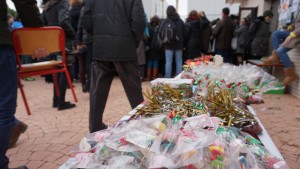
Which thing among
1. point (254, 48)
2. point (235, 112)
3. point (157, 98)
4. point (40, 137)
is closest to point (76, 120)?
point (40, 137)

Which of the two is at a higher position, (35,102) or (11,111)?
(11,111)

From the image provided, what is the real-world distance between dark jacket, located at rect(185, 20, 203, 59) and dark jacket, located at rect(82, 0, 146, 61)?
166 inches

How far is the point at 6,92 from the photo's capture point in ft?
5.71

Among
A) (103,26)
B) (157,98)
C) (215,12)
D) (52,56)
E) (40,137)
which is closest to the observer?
(157,98)

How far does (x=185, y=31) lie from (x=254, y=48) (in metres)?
1.82

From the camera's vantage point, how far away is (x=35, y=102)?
4816 mm

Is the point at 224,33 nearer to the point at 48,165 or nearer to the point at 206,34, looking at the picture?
the point at 206,34

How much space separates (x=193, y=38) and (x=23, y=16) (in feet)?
16.7

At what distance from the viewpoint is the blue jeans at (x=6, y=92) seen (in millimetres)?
1710

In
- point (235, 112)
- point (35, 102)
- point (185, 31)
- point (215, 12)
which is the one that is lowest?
point (35, 102)

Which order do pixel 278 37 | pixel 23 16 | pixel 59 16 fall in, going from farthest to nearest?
pixel 278 37 → pixel 59 16 → pixel 23 16

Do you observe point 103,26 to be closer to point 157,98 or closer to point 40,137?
point 157,98

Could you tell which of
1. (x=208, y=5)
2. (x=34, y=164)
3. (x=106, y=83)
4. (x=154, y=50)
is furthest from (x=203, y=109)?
(x=208, y=5)

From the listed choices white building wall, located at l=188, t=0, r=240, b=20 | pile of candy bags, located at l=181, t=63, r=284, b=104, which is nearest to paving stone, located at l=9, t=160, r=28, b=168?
pile of candy bags, located at l=181, t=63, r=284, b=104
